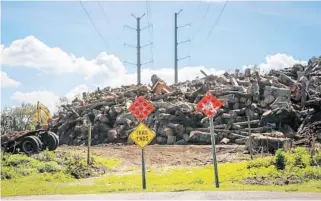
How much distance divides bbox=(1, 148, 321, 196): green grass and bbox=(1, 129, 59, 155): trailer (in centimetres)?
413

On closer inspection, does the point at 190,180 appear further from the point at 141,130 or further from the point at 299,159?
the point at 299,159

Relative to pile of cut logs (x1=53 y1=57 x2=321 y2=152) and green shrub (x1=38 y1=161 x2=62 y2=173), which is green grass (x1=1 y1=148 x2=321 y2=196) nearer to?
green shrub (x1=38 y1=161 x2=62 y2=173)

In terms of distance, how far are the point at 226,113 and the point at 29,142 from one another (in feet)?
56.4

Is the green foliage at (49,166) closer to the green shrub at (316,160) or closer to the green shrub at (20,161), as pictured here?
the green shrub at (20,161)

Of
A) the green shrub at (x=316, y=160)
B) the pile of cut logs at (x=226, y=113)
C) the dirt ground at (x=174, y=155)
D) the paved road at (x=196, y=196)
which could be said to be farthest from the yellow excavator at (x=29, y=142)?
the green shrub at (x=316, y=160)

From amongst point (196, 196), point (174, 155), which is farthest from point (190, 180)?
point (174, 155)

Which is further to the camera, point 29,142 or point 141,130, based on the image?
point 29,142

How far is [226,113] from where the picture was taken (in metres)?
38.9

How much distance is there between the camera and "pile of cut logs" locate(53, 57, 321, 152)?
1407 inches

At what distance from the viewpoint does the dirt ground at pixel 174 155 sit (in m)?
29.0

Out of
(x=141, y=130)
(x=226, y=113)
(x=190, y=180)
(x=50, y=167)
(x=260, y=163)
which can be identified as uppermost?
(x=226, y=113)

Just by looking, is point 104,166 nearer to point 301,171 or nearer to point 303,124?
point 301,171

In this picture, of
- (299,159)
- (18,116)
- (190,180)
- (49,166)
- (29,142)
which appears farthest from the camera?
(18,116)

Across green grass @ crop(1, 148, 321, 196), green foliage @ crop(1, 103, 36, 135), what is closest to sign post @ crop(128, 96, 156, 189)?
green grass @ crop(1, 148, 321, 196)
